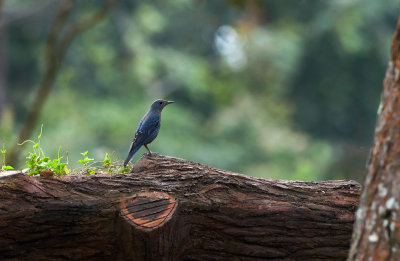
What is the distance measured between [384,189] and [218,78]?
23.4 m

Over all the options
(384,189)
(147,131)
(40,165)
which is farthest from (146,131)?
(384,189)

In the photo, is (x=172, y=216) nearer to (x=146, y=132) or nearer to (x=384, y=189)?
(x=384, y=189)

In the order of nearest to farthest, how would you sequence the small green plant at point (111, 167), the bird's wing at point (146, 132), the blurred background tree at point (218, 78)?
the small green plant at point (111, 167) < the bird's wing at point (146, 132) < the blurred background tree at point (218, 78)

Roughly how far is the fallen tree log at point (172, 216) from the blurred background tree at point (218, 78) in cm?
1474

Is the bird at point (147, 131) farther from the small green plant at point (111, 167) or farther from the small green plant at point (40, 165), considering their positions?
the small green plant at point (40, 165)

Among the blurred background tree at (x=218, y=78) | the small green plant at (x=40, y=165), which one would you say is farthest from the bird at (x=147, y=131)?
the blurred background tree at (x=218, y=78)

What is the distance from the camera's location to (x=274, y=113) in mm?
25938

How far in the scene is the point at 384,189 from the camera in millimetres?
3510

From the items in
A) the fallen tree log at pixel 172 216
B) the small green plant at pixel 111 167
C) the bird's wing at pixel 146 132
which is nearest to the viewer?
the fallen tree log at pixel 172 216

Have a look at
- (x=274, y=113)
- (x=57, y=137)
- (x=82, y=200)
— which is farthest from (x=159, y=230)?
(x=274, y=113)

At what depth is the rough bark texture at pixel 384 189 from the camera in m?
3.45

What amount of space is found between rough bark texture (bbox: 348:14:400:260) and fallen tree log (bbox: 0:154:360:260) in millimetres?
1510

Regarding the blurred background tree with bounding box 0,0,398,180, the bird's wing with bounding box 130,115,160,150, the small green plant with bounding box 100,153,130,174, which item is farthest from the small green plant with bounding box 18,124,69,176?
the blurred background tree with bounding box 0,0,398,180

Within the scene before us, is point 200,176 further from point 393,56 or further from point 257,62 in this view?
point 257,62
